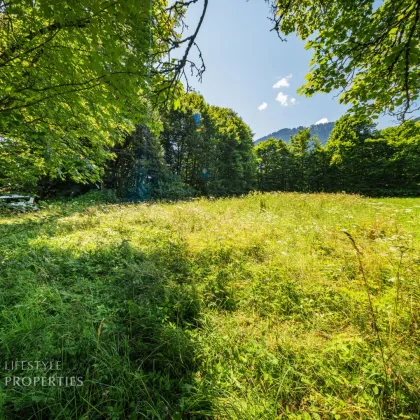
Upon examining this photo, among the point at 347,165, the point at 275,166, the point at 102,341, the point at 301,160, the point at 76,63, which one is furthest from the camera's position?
the point at 275,166

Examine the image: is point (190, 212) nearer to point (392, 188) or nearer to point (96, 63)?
point (96, 63)

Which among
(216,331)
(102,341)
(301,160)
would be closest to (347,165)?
(301,160)

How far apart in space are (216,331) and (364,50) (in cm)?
509

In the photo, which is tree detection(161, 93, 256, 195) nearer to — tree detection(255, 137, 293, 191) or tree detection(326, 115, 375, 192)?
tree detection(255, 137, 293, 191)

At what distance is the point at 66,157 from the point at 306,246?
5407mm

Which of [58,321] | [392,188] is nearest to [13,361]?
[58,321]

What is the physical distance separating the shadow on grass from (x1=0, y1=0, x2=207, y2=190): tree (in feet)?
7.53

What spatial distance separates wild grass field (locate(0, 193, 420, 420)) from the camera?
1569mm

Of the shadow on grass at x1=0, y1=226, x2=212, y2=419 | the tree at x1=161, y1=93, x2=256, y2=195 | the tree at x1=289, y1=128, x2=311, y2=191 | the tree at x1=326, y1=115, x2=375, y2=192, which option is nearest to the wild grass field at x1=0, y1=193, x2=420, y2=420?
the shadow on grass at x1=0, y1=226, x2=212, y2=419

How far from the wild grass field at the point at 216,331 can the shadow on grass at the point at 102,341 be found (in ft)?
0.05

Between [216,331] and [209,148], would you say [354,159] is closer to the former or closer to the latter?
[209,148]

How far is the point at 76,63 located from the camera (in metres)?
2.79

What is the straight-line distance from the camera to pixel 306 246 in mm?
4359

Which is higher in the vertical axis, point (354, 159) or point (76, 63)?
point (354, 159)
